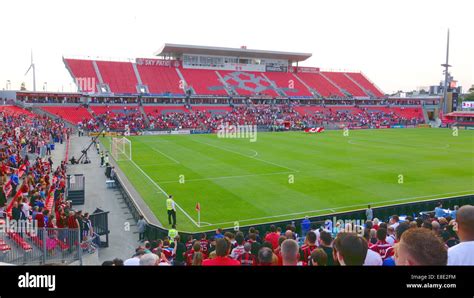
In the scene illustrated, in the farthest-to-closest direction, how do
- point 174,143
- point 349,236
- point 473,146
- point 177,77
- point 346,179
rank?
point 177,77, point 174,143, point 473,146, point 346,179, point 349,236

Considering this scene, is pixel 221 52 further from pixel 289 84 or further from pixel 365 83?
pixel 365 83

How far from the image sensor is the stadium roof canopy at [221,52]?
83.8 meters

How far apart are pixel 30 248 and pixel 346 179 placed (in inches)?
734

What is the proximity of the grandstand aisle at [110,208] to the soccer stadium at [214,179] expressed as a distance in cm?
10

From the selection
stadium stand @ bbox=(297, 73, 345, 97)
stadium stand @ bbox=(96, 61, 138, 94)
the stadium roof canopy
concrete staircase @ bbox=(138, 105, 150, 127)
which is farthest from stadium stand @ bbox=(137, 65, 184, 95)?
stadium stand @ bbox=(297, 73, 345, 97)

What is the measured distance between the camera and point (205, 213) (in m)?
17.1

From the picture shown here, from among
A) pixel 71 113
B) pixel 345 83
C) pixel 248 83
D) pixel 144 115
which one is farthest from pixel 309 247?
pixel 345 83

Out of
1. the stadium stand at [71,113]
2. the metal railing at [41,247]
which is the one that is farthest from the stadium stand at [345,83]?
the metal railing at [41,247]

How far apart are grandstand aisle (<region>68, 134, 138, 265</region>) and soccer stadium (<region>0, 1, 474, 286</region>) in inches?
3.9

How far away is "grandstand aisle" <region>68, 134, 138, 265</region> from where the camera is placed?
13.0 meters

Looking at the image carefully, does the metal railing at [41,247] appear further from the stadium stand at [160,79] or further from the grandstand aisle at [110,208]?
the stadium stand at [160,79]

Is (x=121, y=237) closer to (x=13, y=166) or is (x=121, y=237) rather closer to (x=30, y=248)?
(x=30, y=248)
